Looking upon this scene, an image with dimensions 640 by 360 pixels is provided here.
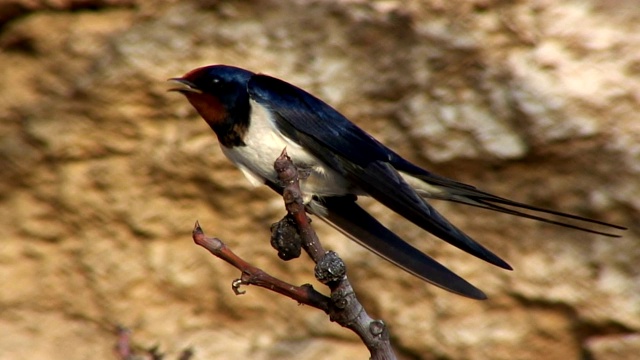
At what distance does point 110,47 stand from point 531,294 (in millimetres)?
1217

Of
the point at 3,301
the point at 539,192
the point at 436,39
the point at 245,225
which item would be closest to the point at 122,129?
the point at 245,225

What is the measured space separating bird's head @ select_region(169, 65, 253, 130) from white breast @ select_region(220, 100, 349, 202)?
0.11 feet

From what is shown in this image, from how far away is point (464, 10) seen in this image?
2.31 meters

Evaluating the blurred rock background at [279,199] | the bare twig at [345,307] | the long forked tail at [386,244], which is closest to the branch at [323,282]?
the bare twig at [345,307]

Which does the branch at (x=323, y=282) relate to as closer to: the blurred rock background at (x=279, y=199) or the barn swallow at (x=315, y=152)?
the barn swallow at (x=315, y=152)

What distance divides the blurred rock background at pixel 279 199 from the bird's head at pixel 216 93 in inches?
Result: 22.6

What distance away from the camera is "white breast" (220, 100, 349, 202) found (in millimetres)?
1755

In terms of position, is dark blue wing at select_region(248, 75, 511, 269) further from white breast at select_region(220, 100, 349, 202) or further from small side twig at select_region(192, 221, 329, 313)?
small side twig at select_region(192, 221, 329, 313)

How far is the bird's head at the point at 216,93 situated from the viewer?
1.78 metres

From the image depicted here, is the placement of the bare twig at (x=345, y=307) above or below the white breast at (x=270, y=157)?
below


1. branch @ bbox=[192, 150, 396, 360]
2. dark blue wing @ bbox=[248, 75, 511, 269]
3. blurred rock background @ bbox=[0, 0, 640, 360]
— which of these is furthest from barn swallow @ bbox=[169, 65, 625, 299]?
blurred rock background @ bbox=[0, 0, 640, 360]

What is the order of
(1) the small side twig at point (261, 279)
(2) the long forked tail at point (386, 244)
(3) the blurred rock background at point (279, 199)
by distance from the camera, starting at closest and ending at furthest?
(1) the small side twig at point (261, 279)
(2) the long forked tail at point (386, 244)
(3) the blurred rock background at point (279, 199)

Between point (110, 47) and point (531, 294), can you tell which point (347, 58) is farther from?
point (531, 294)

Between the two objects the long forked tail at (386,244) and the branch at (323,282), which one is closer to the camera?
the branch at (323,282)
